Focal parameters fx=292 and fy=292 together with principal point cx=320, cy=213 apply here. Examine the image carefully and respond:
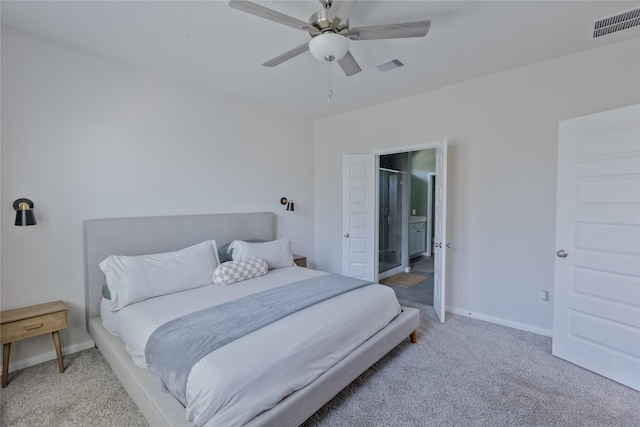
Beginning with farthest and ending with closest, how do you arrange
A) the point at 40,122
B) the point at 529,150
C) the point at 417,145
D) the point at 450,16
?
the point at 417,145 → the point at 529,150 → the point at 40,122 → the point at 450,16

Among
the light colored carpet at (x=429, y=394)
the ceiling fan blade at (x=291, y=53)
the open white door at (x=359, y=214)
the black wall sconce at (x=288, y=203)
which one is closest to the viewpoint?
the light colored carpet at (x=429, y=394)

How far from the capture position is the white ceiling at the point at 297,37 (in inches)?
84.7

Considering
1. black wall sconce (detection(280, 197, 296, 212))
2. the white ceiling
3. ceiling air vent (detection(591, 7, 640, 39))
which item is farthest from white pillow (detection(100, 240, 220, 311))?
ceiling air vent (detection(591, 7, 640, 39))

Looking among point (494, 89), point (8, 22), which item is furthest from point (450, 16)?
point (8, 22)

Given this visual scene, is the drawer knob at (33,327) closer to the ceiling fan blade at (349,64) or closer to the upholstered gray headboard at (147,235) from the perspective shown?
the upholstered gray headboard at (147,235)

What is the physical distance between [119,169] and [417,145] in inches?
138

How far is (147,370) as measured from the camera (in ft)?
6.31

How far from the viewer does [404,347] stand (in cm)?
284

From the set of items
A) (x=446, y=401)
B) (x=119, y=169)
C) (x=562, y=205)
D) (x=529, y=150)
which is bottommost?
(x=446, y=401)

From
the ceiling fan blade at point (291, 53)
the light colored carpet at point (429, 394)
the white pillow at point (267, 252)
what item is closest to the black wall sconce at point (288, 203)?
the white pillow at point (267, 252)

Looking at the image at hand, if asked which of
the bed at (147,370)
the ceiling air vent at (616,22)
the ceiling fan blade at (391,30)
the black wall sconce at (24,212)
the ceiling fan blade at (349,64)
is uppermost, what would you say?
the ceiling air vent at (616,22)

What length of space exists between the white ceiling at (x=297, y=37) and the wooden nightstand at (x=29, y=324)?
7.56ft

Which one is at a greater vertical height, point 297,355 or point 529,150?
point 529,150

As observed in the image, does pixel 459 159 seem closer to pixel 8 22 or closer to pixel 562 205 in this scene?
pixel 562 205
